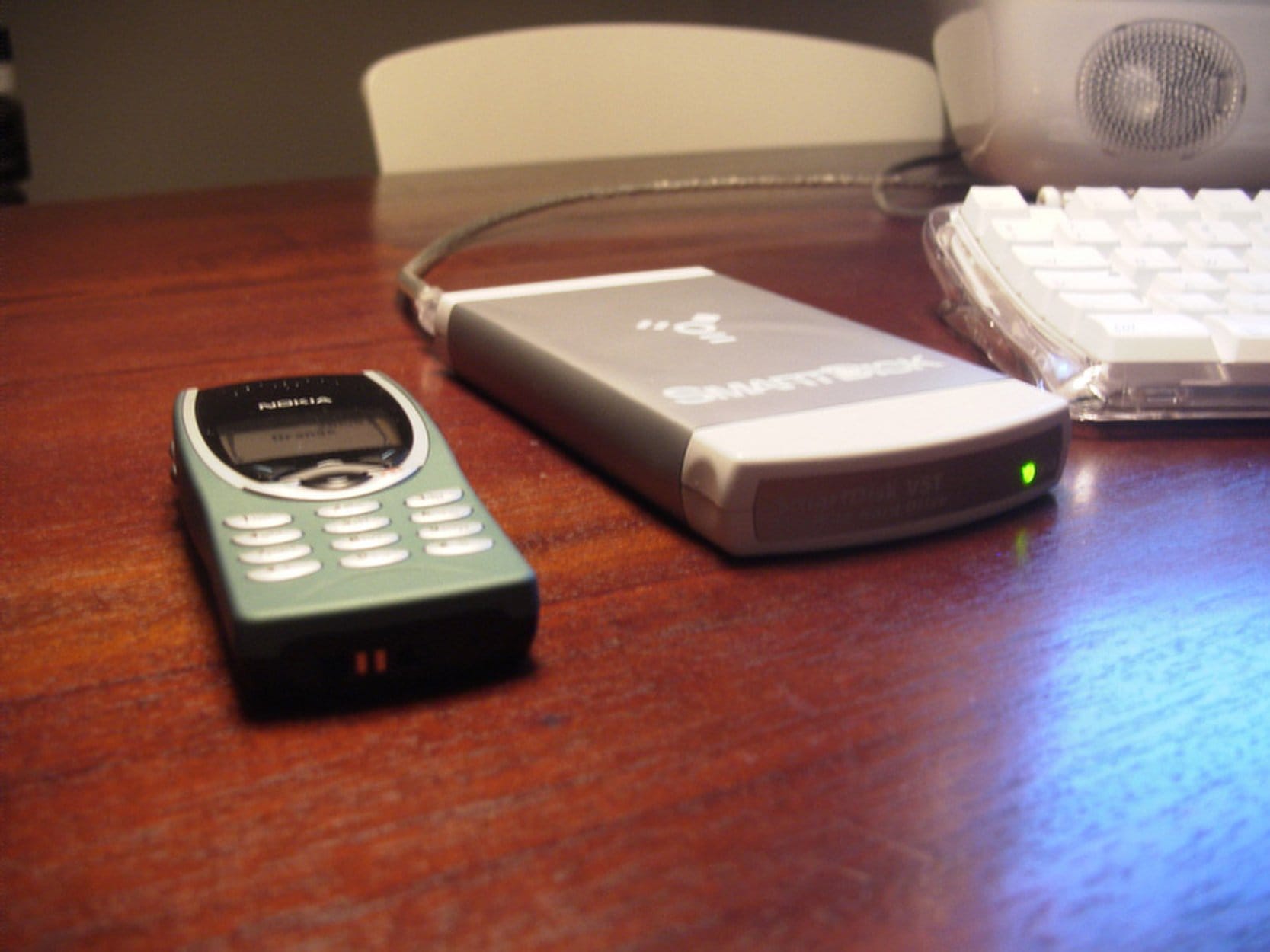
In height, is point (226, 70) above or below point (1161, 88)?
below

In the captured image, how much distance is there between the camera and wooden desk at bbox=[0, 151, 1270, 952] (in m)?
0.22

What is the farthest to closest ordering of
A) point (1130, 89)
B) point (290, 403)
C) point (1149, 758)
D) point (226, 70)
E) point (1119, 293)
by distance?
point (226, 70), point (1130, 89), point (1119, 293), point (290, 403), point (1149, 758)

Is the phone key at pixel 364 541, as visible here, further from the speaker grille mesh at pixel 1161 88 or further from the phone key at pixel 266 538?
the speaker grille mesh at pixel 1161 88

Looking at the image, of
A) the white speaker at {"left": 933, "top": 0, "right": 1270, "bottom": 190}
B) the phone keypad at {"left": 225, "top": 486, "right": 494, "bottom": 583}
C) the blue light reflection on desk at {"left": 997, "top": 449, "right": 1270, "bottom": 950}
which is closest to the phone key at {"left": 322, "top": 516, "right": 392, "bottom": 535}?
the phone keypad at {"left": 225, "top": 486, "right": 494, "bottom": 583}

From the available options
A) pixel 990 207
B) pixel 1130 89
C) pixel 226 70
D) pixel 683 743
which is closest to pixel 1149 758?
pixel 683 743

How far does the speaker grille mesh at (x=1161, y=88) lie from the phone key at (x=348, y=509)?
0.60 metres

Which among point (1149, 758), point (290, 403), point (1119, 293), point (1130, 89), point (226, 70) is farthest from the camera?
point (226, 70)

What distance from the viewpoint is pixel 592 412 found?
1.30ft

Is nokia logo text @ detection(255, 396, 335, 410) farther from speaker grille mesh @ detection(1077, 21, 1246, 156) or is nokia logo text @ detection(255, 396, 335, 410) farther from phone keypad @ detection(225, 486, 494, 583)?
speaker grille mesh @ detection(1077, 21, 1246, 156)

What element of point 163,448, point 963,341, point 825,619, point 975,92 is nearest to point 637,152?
point 975,92

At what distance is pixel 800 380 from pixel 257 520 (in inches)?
6.7

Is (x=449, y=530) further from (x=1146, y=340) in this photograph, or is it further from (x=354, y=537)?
(x=1146, y=340)

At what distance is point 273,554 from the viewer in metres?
0.29

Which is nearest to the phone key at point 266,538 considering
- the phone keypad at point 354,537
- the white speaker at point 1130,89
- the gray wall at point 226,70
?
the phone keypad at point 354,537
